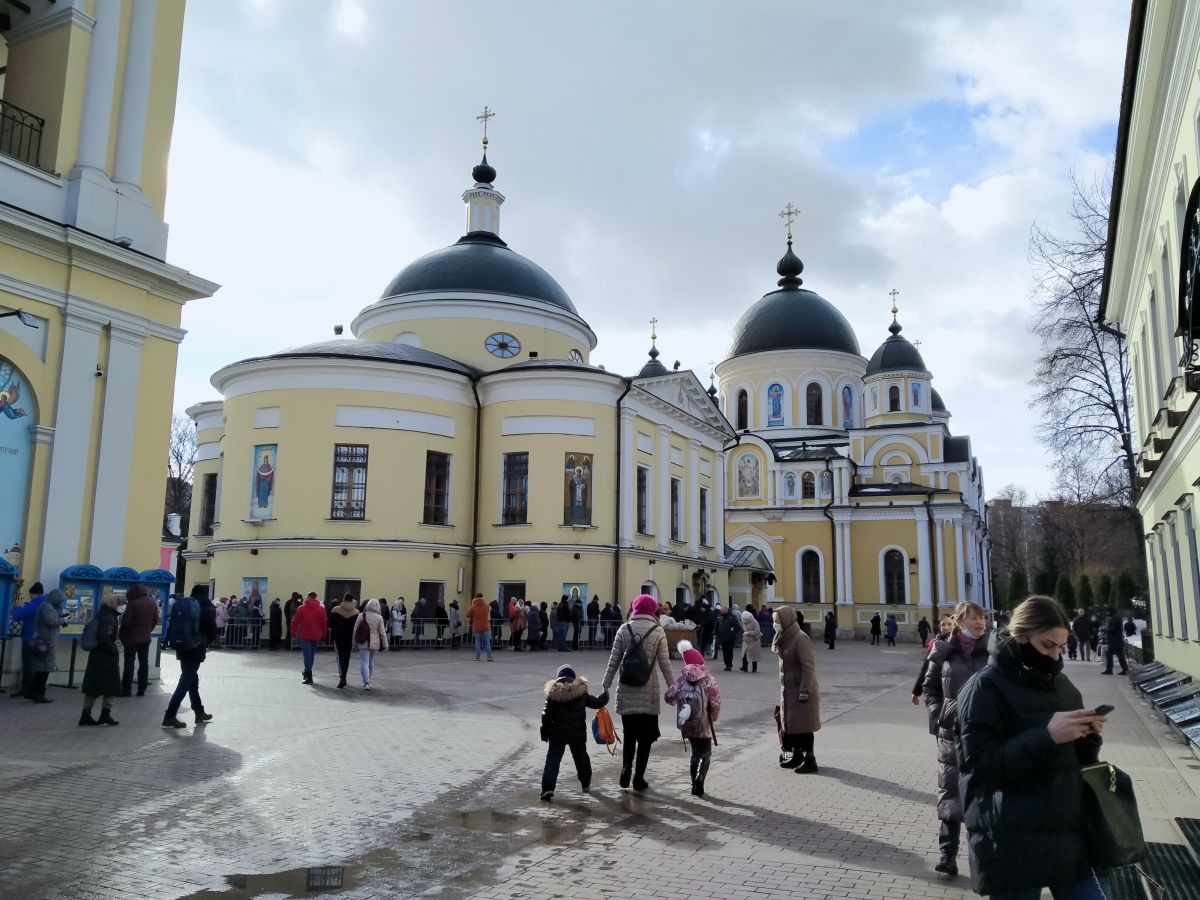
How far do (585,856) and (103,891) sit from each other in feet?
9.75

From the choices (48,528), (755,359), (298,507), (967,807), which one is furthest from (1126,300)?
(755,359)

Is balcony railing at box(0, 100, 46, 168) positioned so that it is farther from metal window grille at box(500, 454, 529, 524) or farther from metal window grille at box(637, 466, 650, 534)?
metal window grille at box(637, 466, 650, 534)

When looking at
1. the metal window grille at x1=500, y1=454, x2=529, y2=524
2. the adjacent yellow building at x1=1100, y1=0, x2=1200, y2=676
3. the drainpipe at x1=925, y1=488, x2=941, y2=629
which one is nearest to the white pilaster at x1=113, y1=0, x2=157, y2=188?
the adjacent yellow building at x1=1100, y1=0, x2=1200, y2=676

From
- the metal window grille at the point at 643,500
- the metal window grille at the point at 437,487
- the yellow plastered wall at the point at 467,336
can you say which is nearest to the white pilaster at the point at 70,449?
the metal window grille at the point at 437,487

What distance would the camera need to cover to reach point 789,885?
595cm

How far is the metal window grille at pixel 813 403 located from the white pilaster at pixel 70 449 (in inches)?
2000

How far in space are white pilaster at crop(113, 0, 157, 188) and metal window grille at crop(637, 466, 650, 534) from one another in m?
20.9

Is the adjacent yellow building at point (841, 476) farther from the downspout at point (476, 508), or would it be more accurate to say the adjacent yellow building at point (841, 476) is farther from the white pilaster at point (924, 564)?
the downspout at point (476, 508)

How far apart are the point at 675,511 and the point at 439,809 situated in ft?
97.0

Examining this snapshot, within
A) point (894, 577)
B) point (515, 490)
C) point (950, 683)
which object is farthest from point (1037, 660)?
point (894, 577)

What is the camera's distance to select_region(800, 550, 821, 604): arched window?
5441 centimetres

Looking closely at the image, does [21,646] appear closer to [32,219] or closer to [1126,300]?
[32,219]

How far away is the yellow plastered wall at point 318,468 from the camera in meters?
29.0

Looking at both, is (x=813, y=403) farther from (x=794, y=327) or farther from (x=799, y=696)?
(x=799, y=696)
